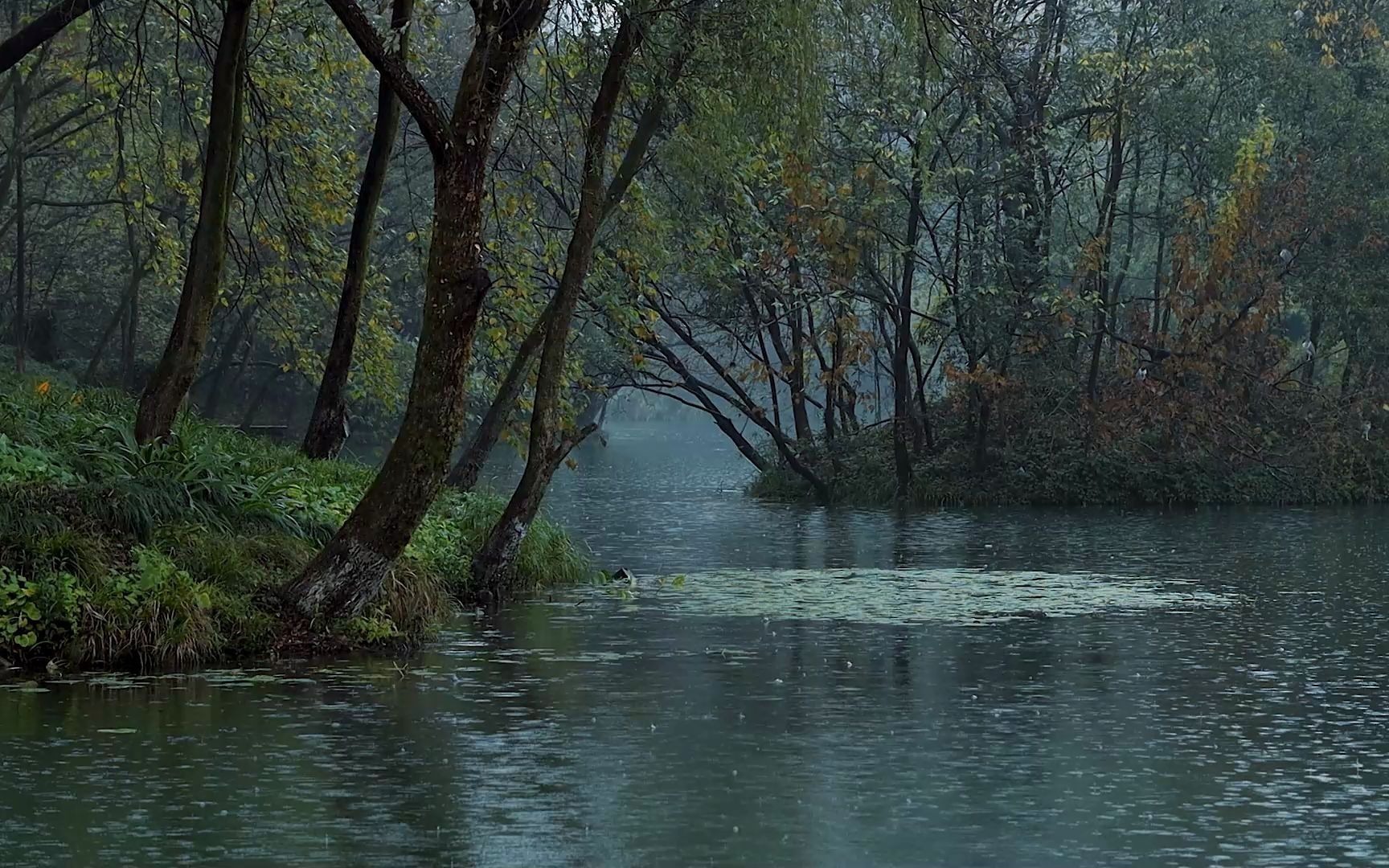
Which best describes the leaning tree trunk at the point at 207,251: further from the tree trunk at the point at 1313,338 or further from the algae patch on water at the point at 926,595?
the tree trunk at the point at 1313,338

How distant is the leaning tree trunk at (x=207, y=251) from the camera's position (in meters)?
18.0

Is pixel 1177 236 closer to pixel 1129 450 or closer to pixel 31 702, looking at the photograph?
pixel 1129 450

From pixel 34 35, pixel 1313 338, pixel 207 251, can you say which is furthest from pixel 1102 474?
pixel 34 35

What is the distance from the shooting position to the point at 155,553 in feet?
52.3

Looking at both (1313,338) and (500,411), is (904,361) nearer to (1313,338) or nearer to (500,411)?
(1313,338)

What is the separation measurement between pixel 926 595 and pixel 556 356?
5.31m

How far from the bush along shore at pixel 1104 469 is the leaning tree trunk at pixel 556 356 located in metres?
20.9

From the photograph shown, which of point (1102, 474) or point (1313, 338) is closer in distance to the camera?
point (1102, 474)

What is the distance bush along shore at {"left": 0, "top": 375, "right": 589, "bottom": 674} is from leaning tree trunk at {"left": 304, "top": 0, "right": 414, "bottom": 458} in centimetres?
319

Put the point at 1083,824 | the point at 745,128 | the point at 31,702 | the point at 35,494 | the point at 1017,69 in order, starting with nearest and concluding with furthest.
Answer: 1. the point at 1083,824
2. the point at 31,702
3. the point at 35,494
4. the point at 745,128
5. the point at 1017,69

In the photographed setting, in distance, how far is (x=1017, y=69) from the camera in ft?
129

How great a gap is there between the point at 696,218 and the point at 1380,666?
18173 millimetres

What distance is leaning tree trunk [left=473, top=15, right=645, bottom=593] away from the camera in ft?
66.2

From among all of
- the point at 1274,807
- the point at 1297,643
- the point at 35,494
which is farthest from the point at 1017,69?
the point at 1274,807
